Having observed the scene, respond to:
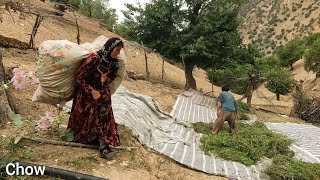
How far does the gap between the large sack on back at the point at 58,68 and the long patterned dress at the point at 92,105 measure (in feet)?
0.32

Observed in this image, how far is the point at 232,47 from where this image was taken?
16547mm

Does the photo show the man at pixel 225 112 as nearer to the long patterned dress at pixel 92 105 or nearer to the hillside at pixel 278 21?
the long patterned dress at pixel 92 105

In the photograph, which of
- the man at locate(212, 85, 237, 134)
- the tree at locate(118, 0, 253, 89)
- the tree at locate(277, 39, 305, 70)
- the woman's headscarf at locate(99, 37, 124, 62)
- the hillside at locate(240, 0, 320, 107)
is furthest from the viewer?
the hillside at locate(240, 0, 320, 107)

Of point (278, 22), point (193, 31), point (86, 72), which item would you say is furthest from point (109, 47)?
point (278, 22)

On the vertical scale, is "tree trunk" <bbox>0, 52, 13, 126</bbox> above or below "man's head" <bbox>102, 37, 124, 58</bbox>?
below

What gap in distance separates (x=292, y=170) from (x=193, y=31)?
11.8 metres

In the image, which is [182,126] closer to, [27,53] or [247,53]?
[27,53]

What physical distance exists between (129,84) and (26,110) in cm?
622

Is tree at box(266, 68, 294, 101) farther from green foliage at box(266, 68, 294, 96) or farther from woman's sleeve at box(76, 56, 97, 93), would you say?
woman's sleeve at box(76, 56, 97, 93)

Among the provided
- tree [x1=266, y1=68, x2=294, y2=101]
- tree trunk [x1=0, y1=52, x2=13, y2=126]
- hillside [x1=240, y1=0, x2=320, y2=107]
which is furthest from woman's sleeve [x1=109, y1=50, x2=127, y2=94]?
hillside [x1=240, y1=0, x2=320, y2=107]

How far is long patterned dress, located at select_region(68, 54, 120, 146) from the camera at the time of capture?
15.0 ft

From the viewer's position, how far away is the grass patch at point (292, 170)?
538cm

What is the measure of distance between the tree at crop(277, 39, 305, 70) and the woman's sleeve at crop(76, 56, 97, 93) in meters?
34.3

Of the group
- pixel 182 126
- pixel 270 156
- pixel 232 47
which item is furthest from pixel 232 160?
pixel 232 47
